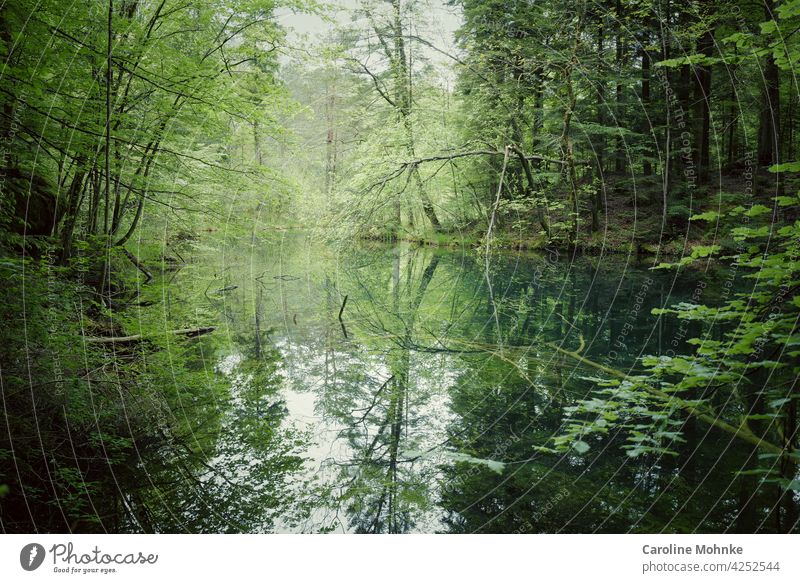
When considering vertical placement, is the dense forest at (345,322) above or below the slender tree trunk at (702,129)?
below

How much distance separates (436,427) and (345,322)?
14.9 ft

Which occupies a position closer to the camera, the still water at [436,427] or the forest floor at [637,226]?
the still water at [436,427]

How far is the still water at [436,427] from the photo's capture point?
10.5 feet

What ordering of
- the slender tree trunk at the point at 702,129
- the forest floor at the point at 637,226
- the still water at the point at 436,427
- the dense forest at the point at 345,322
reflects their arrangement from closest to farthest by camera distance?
1. the dense forest at the point at 345,322
2. the still water at the point at 436,427
3. the forest floor at the point at 637,226
4. the slender tree trunk at the point at 702,129

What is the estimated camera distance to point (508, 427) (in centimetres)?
454

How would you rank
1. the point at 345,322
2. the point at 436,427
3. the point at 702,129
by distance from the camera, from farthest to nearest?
the point at 702,129, the point at 345,322, the point at 436,427

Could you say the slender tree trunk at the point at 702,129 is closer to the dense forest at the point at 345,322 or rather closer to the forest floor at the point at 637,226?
the forest floor at the point at 637,226

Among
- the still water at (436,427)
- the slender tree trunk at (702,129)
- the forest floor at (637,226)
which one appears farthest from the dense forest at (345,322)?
the slender tree trunk at (702,129)

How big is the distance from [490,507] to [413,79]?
8063 mm

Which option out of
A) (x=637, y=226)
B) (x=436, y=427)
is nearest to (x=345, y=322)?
(x=436, y=427)

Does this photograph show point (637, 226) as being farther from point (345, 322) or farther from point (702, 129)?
point (345, 322)

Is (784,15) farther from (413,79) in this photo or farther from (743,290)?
(743,290)

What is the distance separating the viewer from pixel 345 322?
8.73 meters

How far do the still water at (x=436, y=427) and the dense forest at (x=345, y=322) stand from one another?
0.11 ft
